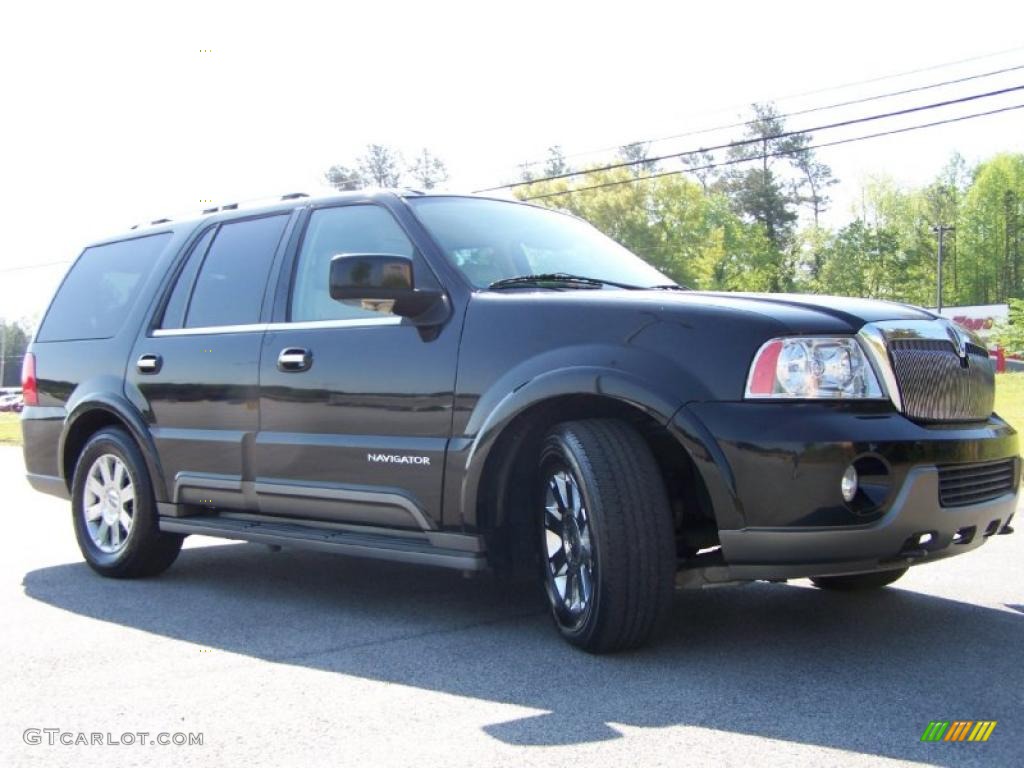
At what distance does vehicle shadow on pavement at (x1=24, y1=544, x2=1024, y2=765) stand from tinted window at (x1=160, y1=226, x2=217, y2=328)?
4.63 ft

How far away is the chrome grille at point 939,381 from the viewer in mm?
3869

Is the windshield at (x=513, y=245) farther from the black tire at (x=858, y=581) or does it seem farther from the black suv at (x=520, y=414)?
the black tire at (x=858, y=581)

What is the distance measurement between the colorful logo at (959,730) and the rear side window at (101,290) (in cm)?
477

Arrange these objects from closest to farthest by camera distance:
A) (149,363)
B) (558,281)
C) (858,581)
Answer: (558,281), (858,581), (149,363)

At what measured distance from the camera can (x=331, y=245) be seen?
5.35m

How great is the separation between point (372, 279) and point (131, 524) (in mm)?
2428

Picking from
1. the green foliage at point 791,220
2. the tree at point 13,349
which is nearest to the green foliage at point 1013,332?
the green foliage at point 791,220

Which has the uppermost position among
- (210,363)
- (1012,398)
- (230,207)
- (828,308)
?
(230,207)

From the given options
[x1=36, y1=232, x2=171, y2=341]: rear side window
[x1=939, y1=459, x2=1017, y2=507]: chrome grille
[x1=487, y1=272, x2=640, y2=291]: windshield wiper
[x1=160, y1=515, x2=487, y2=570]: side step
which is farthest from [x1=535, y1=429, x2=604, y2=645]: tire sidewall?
[x1=36, y1=232, x2=171, y2=341]: rear side window

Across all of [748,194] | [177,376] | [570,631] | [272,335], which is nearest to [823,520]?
[570,631]

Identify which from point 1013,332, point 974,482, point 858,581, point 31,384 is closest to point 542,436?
point 974,482

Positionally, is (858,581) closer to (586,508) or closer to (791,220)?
(586,508)

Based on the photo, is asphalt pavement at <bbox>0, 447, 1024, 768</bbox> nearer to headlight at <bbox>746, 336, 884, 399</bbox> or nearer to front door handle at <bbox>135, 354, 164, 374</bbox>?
headlight at <bbox>746, 336, 884, 399</bbox>

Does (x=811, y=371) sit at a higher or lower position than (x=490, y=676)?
higher
